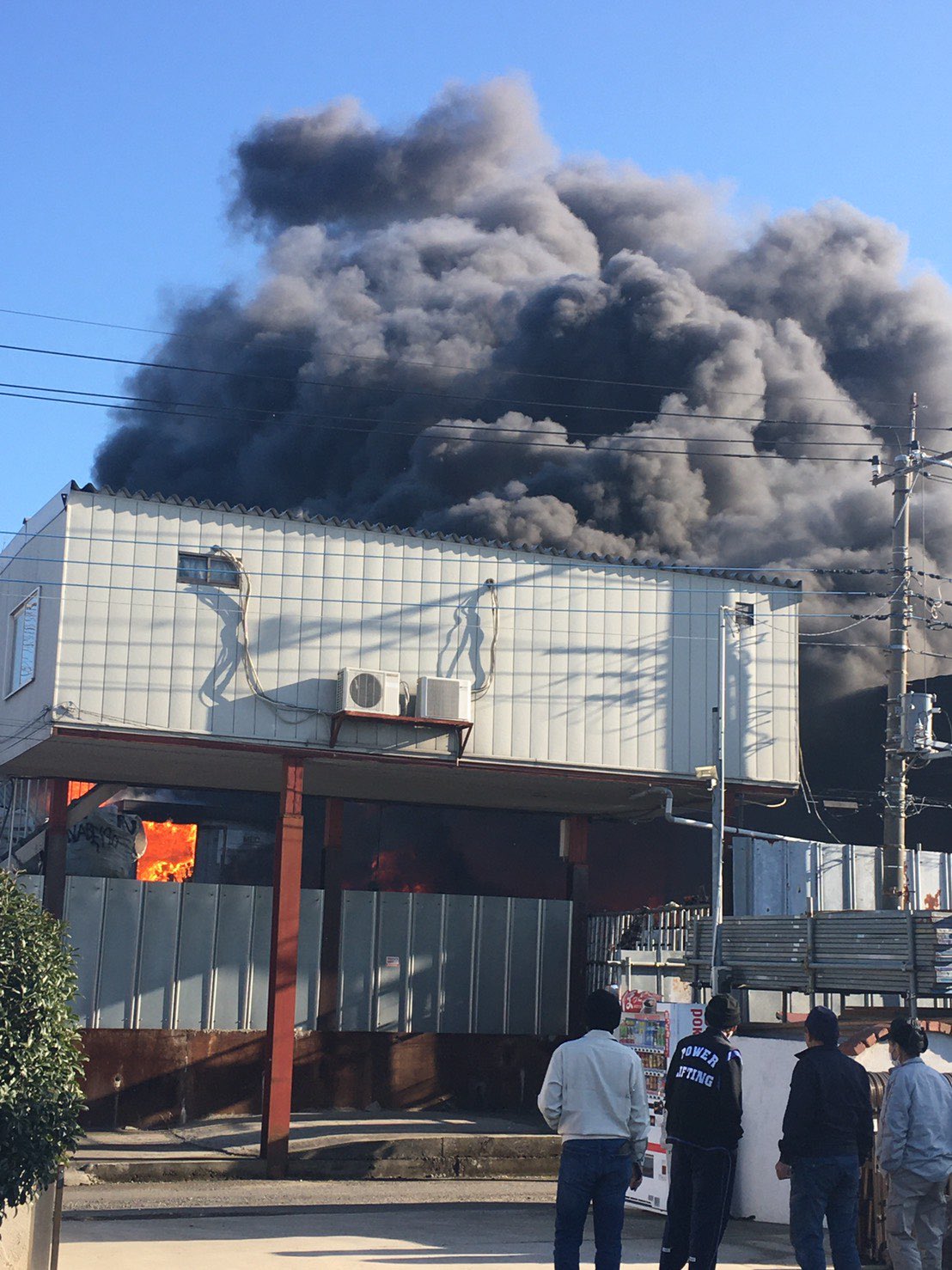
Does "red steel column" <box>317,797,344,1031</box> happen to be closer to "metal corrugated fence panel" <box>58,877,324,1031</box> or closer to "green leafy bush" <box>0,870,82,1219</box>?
"metal corrugated fence panel" <box>58,877,324,1031</box>

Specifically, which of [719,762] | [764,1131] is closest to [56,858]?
[719,762]

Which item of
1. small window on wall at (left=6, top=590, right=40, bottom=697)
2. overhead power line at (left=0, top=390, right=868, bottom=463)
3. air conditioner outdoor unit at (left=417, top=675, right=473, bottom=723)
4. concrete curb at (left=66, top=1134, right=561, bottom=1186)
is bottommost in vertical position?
concrete curb at (left=66, top=1134, right=561, bottom=1186)

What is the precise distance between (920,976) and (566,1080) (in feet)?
16.9

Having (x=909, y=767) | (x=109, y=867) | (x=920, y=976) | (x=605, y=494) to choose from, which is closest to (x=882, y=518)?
(x=605, y=494)

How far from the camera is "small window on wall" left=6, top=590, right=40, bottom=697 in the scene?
1688 centimetres

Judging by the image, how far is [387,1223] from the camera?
11.6 metres

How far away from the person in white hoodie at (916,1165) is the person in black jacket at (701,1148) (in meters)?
0.89

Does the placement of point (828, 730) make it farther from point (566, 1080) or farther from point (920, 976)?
point (566, 1080)

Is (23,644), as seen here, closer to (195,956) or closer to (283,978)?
(195,956)

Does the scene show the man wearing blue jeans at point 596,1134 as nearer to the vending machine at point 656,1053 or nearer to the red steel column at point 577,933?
the vending machine at point 656,1053

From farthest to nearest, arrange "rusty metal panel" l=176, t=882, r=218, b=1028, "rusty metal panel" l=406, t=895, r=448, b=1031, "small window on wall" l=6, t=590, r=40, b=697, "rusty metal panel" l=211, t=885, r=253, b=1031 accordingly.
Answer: "rusty metal panel" l=406, t=895, r=448, b=1031, "rusty metal panel" l=211, t=885, r=253, b=1031, "rusty metal panel" l=176, t=882, r=218, b=1028, "small window on wall" l=6, t=590, r=40, b=697

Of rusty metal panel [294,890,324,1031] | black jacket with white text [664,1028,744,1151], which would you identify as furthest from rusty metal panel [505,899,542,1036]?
black jacket with white text [664,1028,744,1151]

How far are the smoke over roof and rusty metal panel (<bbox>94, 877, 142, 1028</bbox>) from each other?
891 inches

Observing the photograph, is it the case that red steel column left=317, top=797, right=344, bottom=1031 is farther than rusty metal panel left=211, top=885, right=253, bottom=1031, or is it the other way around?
red steel column left=317, top=797, right=344, bottom=1031
